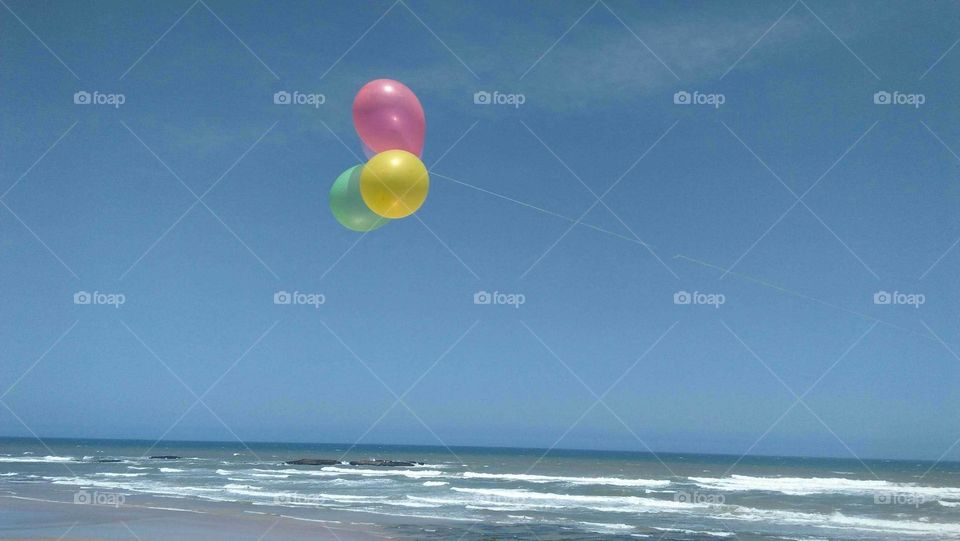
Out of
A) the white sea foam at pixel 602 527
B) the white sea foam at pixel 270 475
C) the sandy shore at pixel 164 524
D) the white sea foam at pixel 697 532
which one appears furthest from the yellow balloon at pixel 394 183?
the white sea foam at pixel 270 475

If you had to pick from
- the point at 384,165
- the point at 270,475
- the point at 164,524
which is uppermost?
the point at 384,165

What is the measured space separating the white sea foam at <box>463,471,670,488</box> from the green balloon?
18.6m

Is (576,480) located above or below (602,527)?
above

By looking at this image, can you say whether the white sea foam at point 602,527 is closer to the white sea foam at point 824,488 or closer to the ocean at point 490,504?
the ocean at point 490,504

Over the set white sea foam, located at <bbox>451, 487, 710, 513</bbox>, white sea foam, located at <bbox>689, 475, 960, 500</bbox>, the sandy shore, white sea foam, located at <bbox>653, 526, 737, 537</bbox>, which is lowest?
the sandy shore

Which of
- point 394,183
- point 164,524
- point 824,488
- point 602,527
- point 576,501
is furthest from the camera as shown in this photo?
point 824,488

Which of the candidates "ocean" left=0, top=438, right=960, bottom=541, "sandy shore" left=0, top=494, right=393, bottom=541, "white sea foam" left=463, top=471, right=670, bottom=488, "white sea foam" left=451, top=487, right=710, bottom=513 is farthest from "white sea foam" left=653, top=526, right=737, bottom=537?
"white sea foam" left=463, top=471, right=670, bottom=488

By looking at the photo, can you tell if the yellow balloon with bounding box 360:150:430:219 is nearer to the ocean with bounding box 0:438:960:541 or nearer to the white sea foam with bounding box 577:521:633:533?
the ocean with bounding box 0:438:960:541

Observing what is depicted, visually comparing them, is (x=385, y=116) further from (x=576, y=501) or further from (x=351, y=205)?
(x=576, y=501)

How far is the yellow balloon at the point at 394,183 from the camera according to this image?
548cm

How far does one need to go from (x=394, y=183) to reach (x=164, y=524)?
26.6 feet

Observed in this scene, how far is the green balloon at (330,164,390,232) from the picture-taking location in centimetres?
584

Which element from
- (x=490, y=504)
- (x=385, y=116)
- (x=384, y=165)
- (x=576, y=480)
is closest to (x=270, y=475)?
(x=576, y=480)

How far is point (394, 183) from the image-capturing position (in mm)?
5469
